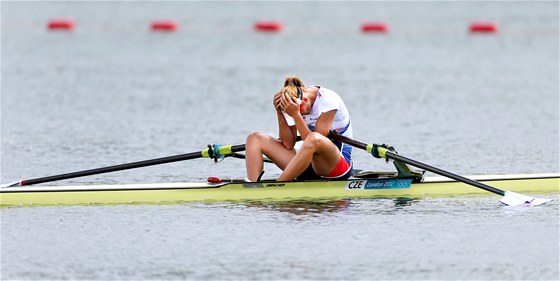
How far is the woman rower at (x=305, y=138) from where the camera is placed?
36.8ft

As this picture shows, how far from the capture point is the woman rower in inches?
442

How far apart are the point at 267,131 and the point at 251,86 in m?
5.32

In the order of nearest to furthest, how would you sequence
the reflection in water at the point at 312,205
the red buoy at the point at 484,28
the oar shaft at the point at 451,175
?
the reflection in water at the point at 312,205, the oar shaft at the point at 451,175, the red buoy at the point at 484,28

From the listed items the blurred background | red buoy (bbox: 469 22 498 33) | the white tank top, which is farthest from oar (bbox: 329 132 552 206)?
A: red buoy (bbox: 469 22 498 33)

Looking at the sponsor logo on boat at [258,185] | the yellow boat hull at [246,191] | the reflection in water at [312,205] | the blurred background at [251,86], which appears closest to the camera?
the reflection in water at [312,205]

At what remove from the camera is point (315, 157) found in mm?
11422

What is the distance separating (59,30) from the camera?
3366 cm

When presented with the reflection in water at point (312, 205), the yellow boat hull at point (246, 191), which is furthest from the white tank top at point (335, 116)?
the reflection in water at point (312, 205)

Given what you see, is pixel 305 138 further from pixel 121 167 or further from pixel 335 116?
pixel 121 167

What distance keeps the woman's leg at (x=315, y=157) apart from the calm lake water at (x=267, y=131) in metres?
0.32

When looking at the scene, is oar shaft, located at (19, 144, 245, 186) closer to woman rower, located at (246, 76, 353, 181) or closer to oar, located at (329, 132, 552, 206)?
woman rower, located at (246, 76, 353, 181)

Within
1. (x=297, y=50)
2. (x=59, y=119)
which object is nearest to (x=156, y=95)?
(x=59, y=119)

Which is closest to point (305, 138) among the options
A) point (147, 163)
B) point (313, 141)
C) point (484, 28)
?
point (313, 141)

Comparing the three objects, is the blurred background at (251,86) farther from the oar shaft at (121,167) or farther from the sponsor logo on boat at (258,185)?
the sponsor logo on boat at (258,185)
